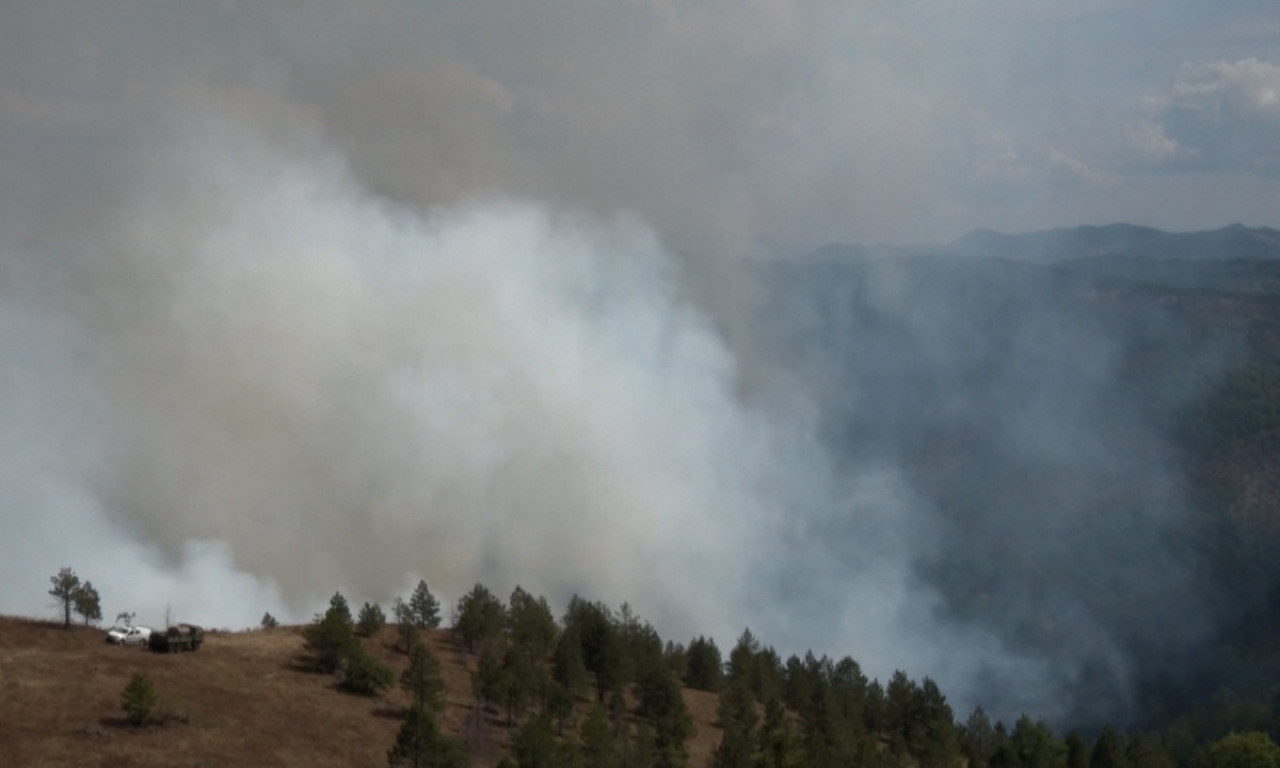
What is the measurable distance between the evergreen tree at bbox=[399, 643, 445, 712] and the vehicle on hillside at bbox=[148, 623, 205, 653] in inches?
541

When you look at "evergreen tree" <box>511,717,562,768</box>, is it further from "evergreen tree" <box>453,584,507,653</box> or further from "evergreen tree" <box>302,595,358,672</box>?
"evergreen tree" <box>453,584,507,653</box>

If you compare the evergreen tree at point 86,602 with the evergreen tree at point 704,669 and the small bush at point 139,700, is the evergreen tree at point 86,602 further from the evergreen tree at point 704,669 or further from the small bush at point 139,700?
the evergreen tree at point 704,669

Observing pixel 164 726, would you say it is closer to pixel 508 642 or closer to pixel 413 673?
pixel 413 673

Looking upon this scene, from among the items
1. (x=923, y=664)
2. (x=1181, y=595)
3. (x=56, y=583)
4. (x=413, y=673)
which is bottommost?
(x=413, y=673)

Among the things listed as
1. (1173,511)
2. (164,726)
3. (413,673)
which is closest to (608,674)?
(413,673)

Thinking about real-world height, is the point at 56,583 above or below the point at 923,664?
below

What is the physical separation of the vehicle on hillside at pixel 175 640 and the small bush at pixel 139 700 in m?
11.9

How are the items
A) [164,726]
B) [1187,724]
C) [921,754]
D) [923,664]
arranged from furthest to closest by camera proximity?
[923,664]
[1187,724]
[921,754]
[164,726]

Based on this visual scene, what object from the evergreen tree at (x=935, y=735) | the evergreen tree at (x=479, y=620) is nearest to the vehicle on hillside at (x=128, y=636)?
the evergreen tree at (x=479, y=620)

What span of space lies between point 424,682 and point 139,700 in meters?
13.8

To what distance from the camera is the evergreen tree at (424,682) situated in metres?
56.8

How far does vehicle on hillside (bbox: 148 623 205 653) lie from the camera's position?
61.9m

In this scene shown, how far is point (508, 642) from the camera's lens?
7450 centimetres

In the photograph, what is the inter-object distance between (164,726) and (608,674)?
90.8 feet
